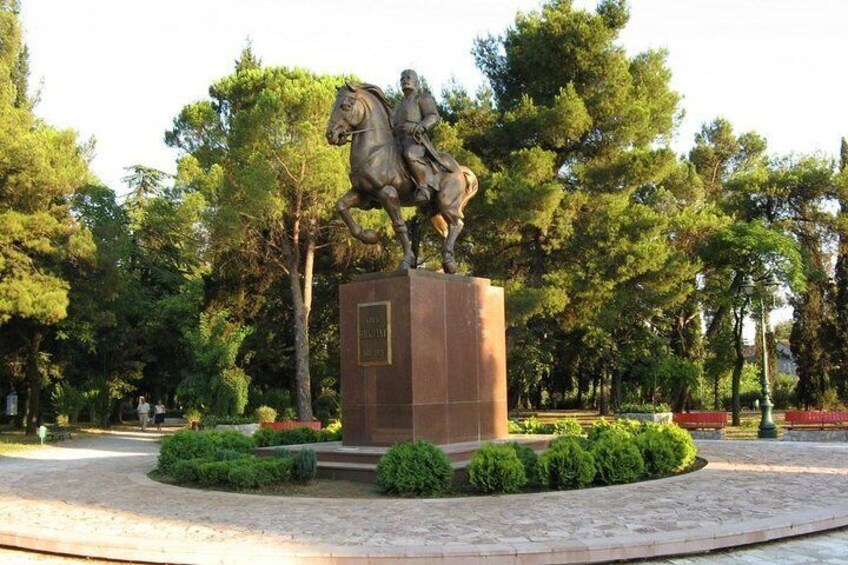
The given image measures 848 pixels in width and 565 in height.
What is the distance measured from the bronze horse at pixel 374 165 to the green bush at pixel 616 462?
4.07m

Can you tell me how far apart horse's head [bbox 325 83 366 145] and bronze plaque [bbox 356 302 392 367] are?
8.84ft

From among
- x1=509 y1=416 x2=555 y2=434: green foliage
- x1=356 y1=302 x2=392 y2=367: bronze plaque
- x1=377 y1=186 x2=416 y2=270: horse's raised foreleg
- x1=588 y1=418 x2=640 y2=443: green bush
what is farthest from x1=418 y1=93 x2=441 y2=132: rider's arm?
x1=509 y1=416 x2=555 y2=434: green foliage

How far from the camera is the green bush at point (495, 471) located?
10383 mm

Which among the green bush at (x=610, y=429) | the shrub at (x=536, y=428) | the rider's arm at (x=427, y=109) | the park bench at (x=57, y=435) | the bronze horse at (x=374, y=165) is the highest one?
the rider's arm at (x=427, y=109)

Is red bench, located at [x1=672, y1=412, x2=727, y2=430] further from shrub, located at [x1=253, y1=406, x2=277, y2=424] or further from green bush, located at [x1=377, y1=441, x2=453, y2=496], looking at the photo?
green bush, located at [x1=377, y1=441, x2=453, y2=496]

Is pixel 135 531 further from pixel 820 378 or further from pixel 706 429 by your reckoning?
pixel 820 378

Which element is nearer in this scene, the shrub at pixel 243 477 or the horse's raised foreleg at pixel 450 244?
the shrub at pixel 243 477

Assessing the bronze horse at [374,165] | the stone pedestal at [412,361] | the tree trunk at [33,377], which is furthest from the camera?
the tree trunk at [33,377]

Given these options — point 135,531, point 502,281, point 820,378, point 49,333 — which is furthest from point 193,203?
point 820,378

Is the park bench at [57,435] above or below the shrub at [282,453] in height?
below

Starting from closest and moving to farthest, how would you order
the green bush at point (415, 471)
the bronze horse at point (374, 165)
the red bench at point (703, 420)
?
the green bush at point (415, 471), the bronze horse at point (374, 165), the red bench at point (703, 420)

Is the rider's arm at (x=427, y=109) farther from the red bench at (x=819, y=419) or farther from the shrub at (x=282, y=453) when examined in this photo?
the red bench at (x=819, y=419)

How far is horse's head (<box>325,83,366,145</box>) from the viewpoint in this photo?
1256 cm

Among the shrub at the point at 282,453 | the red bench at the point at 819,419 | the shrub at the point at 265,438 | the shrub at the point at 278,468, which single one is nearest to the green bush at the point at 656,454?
the shrub at the point at 278,468
